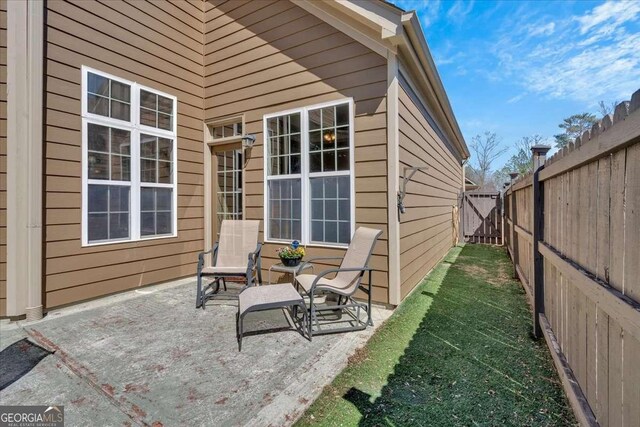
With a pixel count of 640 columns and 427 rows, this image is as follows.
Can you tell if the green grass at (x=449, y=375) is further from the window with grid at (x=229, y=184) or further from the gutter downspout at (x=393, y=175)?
the window with grid at (x=229, y=184)

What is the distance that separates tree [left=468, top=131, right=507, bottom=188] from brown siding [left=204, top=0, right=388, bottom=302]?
25.6m

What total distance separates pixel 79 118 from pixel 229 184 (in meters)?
2.23

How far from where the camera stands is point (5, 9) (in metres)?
3.37

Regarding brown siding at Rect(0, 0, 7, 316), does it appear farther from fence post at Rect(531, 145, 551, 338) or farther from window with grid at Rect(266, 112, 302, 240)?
fence post at Rect(531, 145, 551, 338)

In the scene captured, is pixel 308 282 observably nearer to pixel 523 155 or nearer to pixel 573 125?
pixel 523 155

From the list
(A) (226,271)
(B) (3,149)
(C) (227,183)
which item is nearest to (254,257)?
(A) (226,271)

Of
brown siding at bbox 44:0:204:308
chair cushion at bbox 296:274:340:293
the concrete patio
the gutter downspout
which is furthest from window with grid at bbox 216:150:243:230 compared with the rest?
the gutter downspout

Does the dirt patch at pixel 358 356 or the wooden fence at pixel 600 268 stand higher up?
the wooden fence at pixel 600 268

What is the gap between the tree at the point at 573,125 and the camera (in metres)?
21.7

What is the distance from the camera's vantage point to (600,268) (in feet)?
5.18

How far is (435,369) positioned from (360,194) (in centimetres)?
216

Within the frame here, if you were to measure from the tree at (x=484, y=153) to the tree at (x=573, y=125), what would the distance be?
12.8 ft

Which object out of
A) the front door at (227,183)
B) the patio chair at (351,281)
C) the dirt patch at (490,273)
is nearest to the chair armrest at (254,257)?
the patio chair at (351,281)

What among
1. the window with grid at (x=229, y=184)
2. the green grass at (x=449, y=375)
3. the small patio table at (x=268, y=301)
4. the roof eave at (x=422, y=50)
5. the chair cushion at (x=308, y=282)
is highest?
the roof eave at (x=422, y=50)
